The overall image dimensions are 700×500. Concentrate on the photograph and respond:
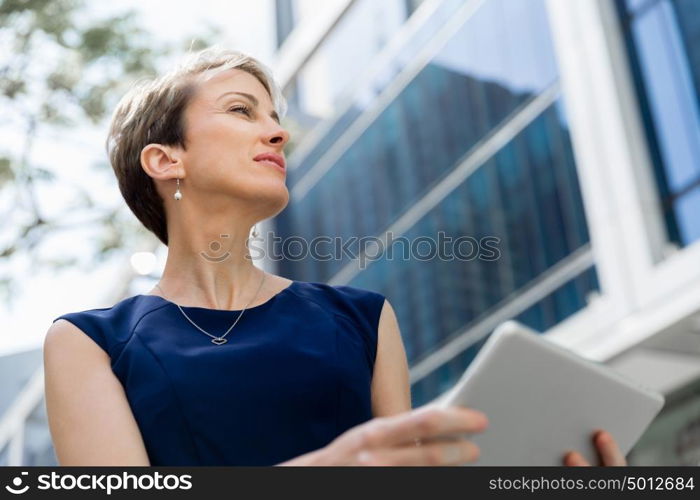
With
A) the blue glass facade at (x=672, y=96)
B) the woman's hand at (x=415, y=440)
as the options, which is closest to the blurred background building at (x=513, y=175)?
the blue glass facade at (x=672, y=96)

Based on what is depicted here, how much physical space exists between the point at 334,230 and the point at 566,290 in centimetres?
549

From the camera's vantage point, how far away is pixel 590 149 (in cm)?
825

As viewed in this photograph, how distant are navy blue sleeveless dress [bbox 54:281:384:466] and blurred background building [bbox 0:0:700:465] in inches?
136

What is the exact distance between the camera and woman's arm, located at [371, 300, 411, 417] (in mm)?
1703

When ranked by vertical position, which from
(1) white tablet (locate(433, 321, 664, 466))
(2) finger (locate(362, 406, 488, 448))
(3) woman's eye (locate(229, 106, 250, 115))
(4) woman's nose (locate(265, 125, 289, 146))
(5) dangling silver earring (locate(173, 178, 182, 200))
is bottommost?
(2) finger (locate(362, 406, 488, 448))

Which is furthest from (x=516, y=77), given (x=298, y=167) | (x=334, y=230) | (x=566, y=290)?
(x=298, y=167)

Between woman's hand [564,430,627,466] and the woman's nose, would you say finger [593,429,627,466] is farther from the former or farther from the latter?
the woman's nose

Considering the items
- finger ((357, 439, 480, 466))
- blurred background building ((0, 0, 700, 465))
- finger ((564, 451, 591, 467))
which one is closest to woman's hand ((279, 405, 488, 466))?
finger ((357, 439, 480, 466))

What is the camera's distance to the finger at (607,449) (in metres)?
1.19

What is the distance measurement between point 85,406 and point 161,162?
0.59m

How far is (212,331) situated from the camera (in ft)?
5.56

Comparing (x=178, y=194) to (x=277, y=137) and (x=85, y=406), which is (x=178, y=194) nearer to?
(x=277, y=137)

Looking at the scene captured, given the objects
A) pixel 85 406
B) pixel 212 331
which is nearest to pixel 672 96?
pixel 212 331
